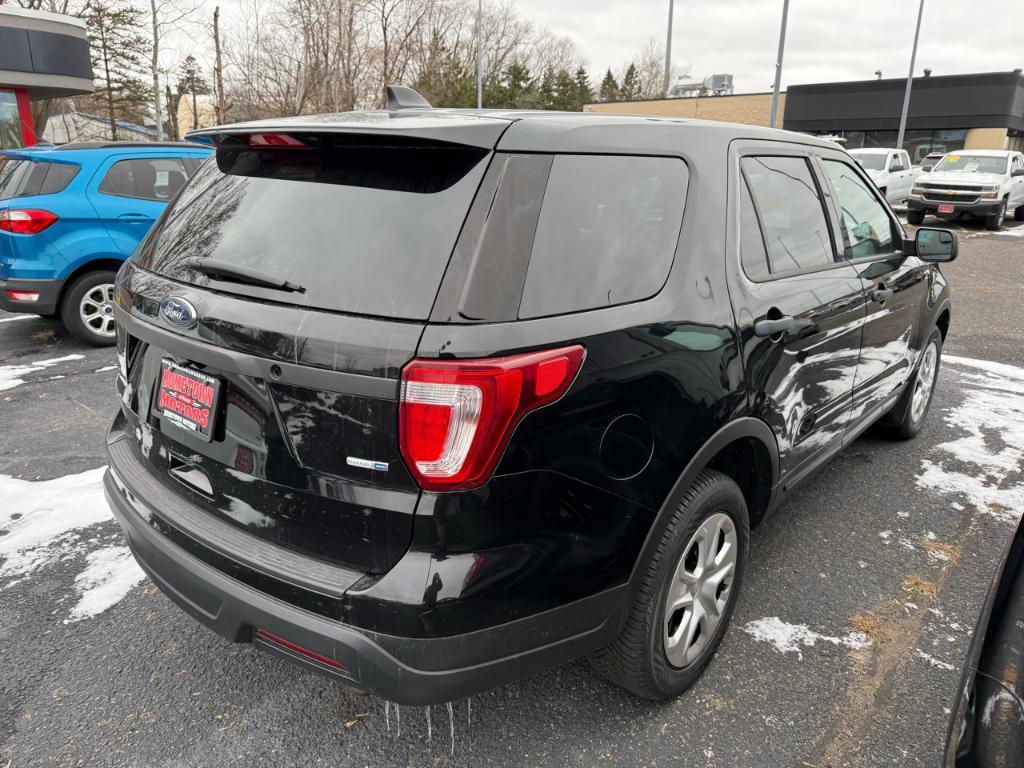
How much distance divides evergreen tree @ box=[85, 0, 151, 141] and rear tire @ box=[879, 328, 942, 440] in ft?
97.6

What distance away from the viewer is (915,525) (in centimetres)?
354

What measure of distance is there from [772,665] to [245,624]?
5.91 feet

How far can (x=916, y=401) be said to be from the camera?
451cm

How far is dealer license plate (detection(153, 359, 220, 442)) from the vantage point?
6.22 ft

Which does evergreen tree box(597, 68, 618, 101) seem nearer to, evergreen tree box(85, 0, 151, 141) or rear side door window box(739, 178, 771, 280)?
evergreen tree box(85, 0, 151, 141)

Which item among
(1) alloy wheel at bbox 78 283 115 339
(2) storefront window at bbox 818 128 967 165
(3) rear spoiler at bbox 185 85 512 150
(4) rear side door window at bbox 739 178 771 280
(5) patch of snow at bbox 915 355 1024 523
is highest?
(2) storefront window at bbox 818 128 967 165

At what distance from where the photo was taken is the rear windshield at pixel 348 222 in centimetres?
170

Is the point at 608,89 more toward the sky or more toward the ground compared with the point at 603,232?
more toward the sky

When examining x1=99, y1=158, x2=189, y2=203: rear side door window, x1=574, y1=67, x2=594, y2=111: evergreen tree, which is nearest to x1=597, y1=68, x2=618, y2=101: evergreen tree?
x1=574, y1=67, x2=594, y2=111: evergreen tree

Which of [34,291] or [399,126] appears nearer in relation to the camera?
[399,126]

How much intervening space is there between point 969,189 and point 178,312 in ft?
66.1

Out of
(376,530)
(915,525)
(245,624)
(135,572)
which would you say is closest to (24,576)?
(135,572)

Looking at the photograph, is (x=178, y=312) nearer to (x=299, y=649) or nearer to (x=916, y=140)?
(x=299, y=649)

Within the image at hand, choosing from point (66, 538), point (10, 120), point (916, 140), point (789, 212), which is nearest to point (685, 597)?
point (789, 212)
